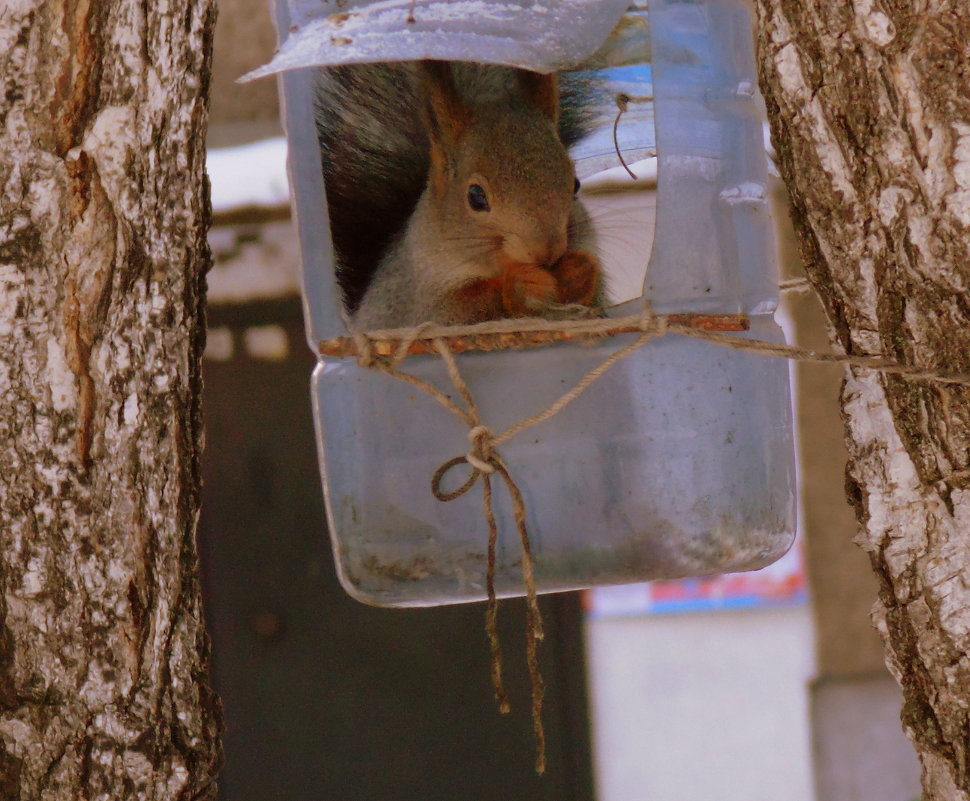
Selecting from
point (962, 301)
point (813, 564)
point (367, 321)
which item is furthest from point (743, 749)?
point (962, 301)

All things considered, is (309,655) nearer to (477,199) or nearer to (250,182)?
(250,182)

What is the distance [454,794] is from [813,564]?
3.50 feet

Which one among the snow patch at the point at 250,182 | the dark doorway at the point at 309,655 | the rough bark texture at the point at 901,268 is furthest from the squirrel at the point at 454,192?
the dark doorway at the point at 309,655

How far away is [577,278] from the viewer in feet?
4.07

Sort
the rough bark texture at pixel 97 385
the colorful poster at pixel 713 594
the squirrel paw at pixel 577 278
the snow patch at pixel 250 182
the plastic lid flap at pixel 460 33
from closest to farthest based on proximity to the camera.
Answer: the plastic lid flap at pixel 460 33 → the rough bark texture at pixel 97 385 → the squirrel paw at pixel 577 278 → the snow patch at pixel 250 182 → the colorful poster at pixel 713 594

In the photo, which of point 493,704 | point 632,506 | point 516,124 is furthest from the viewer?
point 493,704

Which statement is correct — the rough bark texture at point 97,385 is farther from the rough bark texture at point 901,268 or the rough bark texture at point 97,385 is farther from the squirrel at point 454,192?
the rough bark texture at point 901,268

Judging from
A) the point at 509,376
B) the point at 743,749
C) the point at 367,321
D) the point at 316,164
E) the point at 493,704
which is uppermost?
the point at 316,164

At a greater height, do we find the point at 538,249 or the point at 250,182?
the point at 250,182

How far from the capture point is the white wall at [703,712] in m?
2.95

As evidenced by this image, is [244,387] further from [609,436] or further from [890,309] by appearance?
[890,309]

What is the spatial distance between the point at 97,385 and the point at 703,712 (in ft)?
7.26

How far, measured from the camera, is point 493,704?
2533mm

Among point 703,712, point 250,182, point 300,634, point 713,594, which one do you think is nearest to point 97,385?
point 250,182
